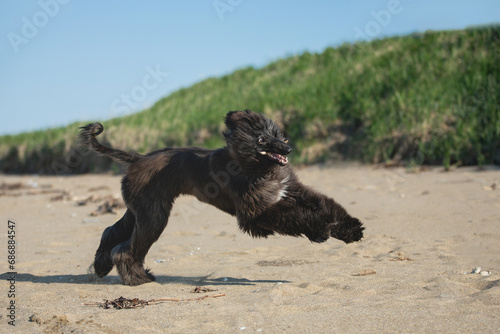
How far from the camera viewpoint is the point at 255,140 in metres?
4.42

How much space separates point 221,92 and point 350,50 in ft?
16.4

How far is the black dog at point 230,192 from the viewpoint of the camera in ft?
14.5

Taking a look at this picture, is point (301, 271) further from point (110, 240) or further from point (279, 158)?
point (110, 240)

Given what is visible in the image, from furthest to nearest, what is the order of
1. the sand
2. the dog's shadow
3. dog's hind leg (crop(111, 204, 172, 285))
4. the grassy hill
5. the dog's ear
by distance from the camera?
the grassy hill < dog's hind leg (crop(111, 204, 172, 285)) < the dog's shadow < the dog's ear < the sand

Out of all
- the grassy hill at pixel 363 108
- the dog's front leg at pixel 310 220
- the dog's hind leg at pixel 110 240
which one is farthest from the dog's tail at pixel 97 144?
the grassy hill at pixel 363 108

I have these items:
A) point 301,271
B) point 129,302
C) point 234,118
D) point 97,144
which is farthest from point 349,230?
point 97,144

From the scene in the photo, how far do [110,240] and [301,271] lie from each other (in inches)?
75.0

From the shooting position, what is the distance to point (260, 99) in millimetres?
15367

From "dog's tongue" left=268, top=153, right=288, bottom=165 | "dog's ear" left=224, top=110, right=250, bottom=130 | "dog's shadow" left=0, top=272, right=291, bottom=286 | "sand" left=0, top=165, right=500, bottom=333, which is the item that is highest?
"dog's ear" left=224, top=110, right=250, bottom=130

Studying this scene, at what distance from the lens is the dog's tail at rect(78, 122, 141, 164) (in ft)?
17.0

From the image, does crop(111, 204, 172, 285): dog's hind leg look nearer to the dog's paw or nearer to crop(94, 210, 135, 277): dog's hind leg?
crop(94, 210, 135, 277): dog's hind leg

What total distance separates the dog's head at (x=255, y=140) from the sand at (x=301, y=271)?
1.05 meters

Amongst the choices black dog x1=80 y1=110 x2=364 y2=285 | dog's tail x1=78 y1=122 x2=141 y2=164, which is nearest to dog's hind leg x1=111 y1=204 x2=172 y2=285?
black dog x1=80 y1=110 x2=364 y2=285

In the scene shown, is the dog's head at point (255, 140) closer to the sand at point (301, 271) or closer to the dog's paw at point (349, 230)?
the dog's paw at point (349, 230)
